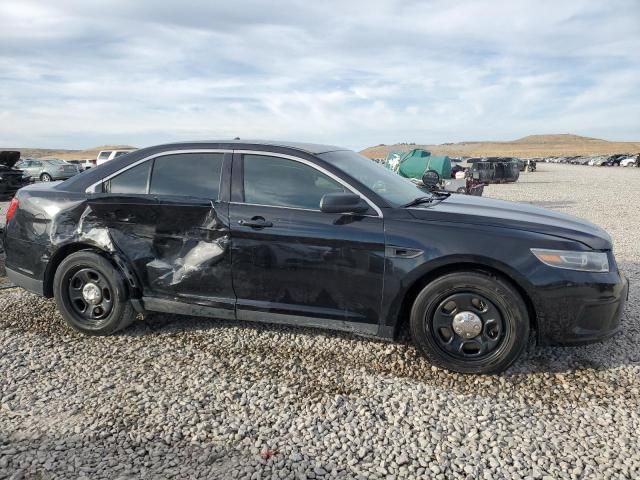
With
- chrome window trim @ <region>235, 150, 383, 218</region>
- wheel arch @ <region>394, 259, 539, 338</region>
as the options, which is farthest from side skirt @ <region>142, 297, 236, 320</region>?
wheel arch @ <region>394, 259, 539, 338</region>

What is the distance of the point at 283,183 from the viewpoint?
12.3 ft

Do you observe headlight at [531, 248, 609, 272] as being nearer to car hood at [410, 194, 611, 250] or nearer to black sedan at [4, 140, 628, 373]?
black sedan at [4, 140, 628, 373]

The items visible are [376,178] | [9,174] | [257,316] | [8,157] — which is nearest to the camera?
A: [257,316]

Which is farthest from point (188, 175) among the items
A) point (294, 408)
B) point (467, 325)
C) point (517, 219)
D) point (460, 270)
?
point (517, 219)

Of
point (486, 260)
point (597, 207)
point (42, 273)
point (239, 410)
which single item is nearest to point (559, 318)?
point (486, 260)

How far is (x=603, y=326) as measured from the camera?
333 centimetres

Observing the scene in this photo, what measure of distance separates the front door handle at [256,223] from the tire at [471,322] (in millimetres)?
1250

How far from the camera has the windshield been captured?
3.76m

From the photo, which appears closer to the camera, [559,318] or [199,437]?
[199,437]

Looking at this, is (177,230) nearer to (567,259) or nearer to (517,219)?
(517,219)

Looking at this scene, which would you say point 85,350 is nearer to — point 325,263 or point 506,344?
point 325,263

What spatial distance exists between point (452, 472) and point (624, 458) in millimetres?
946

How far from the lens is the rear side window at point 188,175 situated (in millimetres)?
Answer: 3881

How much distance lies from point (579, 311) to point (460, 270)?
0.82m
